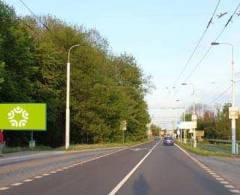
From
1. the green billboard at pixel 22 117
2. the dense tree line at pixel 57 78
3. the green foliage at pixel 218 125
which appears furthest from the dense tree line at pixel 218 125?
the green billboard at pixel 22 117

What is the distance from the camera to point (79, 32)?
83.5 m

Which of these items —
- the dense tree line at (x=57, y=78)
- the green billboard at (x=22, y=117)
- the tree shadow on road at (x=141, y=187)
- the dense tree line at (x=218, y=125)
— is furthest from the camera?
the dense tree line at (x=218, y=125)

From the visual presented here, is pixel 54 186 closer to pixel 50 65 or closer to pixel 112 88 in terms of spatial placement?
pixel 50 65

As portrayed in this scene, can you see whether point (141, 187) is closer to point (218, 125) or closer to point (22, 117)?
point (22, 117)

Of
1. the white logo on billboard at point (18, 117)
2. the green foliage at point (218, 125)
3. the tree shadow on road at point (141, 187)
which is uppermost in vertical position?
the green foliage at point (218, 125)

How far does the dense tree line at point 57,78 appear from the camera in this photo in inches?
2480

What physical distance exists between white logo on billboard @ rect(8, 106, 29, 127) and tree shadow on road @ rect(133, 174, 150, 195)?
11.7 metres

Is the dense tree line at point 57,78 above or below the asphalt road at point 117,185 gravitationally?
above

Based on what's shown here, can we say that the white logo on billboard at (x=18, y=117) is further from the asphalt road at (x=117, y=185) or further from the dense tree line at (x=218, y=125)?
the dense tree line at (x=218, y=125)

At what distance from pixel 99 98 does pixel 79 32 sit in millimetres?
9580

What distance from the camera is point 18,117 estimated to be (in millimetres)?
33031

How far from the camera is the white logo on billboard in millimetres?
32188

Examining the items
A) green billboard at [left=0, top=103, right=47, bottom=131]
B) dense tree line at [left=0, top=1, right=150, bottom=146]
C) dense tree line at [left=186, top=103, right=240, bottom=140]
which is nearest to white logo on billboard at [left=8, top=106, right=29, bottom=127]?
green billboard at [left=0, top=103, right=47, bottom=131]

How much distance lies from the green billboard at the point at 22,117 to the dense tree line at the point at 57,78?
1996cm
